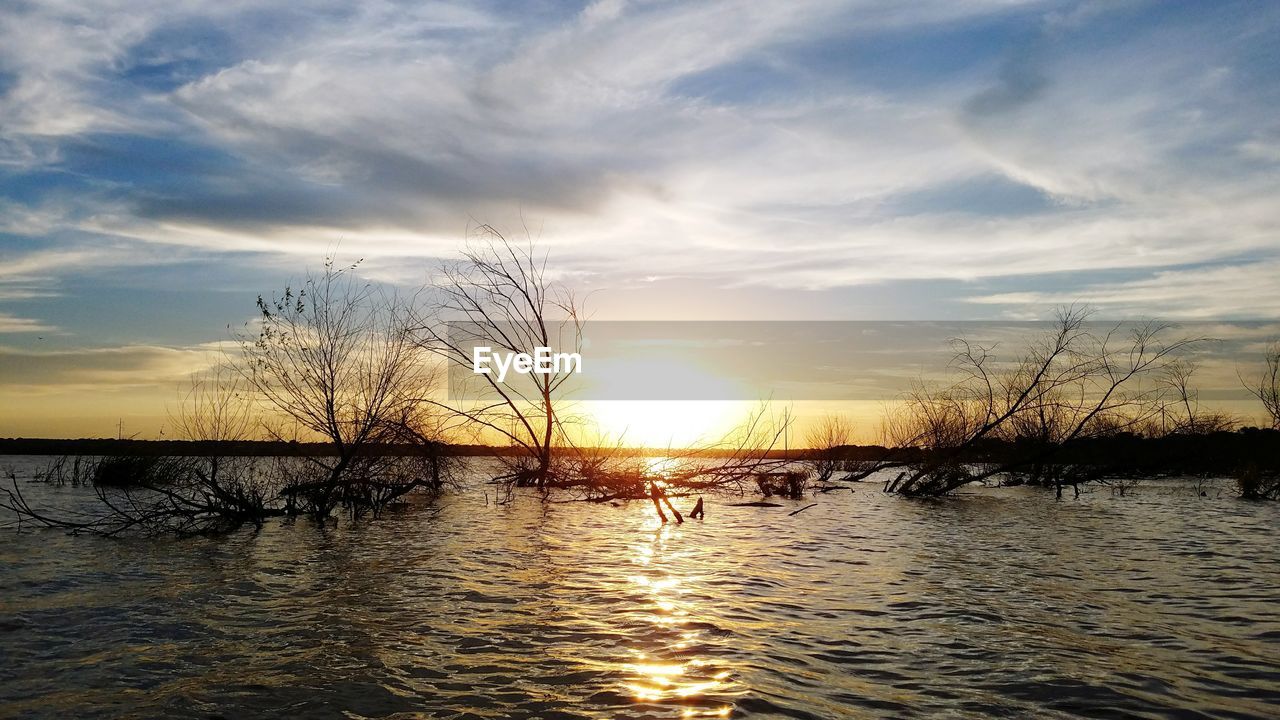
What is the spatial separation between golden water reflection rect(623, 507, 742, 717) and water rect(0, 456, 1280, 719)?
0.03 m

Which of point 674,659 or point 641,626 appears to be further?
point 641,626

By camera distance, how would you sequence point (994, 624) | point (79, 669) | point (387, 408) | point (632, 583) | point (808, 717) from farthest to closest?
1. point (387, 408)
2. point (632, 583)
3. point (994, 624)
4. point (79, 669)
5. point (808, 717)

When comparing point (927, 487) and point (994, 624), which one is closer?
point (994, 624)

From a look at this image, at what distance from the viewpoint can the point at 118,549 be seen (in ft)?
41.4

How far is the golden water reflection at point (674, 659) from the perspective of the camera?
5562 mm

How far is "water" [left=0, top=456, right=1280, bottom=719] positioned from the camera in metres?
5.62

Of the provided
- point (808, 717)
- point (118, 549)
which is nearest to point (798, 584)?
point (808, 717)

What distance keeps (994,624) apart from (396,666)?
561 centimetres

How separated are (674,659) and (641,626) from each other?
115 cm

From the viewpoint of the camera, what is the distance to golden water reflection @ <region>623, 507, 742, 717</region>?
18.2 ft

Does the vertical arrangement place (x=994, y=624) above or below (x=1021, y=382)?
below

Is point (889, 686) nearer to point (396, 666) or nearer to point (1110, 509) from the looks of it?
point (396, 666)

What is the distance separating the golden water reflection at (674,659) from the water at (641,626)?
0.03 meters

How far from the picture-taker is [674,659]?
258 inches
